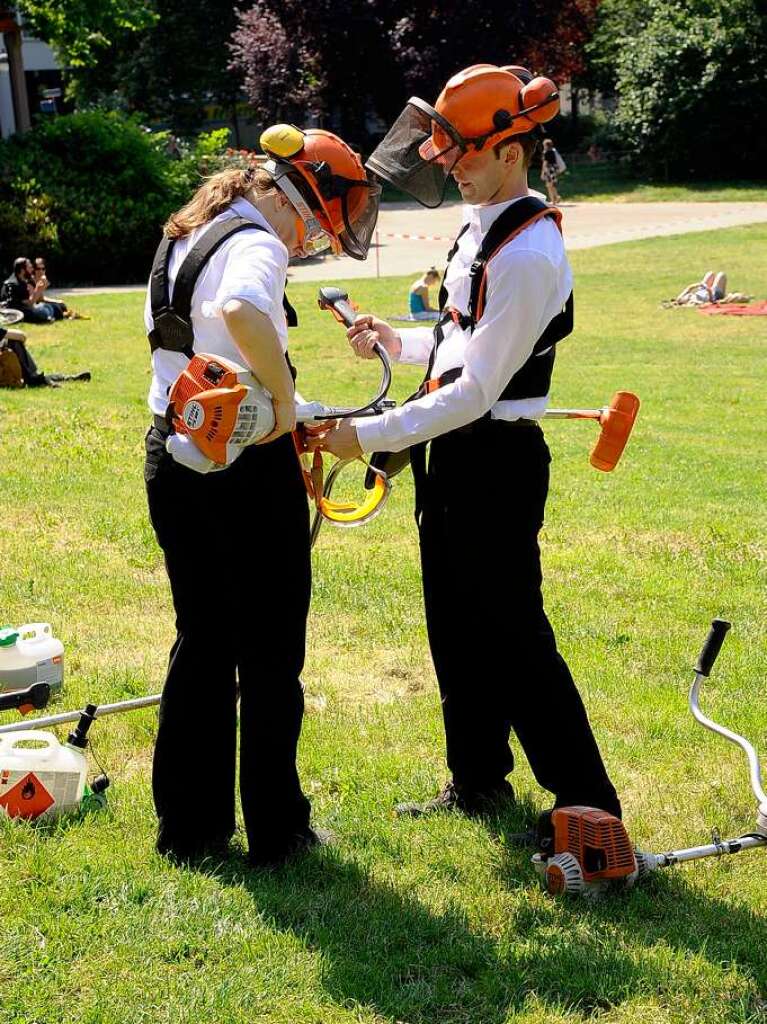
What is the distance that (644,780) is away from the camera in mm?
4547

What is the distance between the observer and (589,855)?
12.0ft

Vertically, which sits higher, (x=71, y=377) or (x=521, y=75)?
(x=521, y=75)

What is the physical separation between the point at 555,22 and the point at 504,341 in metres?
36.1

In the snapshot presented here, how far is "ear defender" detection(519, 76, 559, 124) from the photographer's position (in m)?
3.58

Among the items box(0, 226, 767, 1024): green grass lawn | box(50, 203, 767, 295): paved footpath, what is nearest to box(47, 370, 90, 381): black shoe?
box(0, 226, 767, 1024): green grass lawn

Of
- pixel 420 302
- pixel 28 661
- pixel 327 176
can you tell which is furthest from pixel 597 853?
pixel 420 302

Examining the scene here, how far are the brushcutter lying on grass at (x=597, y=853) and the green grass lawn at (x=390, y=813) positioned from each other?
68 mm

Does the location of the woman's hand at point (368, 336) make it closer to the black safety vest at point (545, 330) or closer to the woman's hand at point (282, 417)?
the black safety vest at point (545, 330)

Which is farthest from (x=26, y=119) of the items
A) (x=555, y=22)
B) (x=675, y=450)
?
(x=675, y=450)

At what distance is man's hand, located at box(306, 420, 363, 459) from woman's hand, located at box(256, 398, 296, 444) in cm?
29

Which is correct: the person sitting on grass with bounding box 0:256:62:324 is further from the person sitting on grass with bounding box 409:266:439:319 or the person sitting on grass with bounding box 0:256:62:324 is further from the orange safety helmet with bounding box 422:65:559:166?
the orange safety helmet with bounding box 422:65:559:166

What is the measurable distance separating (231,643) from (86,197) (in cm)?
1907

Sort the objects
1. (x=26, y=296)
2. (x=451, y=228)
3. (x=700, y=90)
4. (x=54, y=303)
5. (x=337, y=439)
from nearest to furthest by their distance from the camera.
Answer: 1. (x=337, y=439)
2. (x=26, y=296)
3. (x=54, y=303)
4. (x=451, y=228)
5. (x=700, y=90)

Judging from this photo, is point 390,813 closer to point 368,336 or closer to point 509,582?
point 509,582
